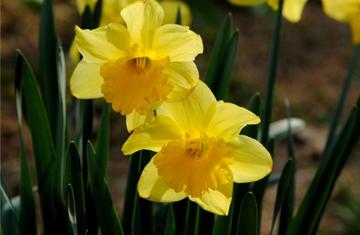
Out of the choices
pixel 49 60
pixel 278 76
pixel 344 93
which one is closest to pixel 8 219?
pixel 49 60

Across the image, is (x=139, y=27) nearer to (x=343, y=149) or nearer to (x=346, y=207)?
(x=343, y=149)

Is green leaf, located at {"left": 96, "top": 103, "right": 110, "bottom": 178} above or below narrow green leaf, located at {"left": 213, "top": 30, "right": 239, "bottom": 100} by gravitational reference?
below

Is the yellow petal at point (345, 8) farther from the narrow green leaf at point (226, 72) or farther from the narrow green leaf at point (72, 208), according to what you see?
the narrow green leaf at point (72, 208)

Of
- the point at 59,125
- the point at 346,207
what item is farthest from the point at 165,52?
the point at 346,207

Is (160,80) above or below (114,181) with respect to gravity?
above

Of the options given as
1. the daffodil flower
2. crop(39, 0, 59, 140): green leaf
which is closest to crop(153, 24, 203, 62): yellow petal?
the daffodil flower

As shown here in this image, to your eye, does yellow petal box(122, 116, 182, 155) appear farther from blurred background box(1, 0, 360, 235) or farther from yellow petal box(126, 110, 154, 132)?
blurred background box(1, 0, 360, 235)
